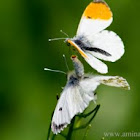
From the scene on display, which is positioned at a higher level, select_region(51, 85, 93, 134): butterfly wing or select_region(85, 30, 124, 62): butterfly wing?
select_region(85, 30, 124, 62): butterfly wing

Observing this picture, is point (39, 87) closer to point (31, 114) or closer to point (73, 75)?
point (31, 114)

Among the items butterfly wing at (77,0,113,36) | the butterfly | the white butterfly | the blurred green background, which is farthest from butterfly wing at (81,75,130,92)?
the blurred green background

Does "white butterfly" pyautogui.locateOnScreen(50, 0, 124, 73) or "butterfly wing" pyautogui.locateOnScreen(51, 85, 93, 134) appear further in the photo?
"white butterfly" pyautogui.locateOnScreen(50, 0, 124, 73)

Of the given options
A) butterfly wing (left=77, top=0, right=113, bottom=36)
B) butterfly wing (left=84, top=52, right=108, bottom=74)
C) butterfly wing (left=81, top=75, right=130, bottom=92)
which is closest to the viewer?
butterfly wing (left=81, top=75, right=130, bottom=92)

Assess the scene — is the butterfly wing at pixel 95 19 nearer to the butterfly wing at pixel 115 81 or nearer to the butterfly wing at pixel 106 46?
the butterfly wing at pixel 106 46

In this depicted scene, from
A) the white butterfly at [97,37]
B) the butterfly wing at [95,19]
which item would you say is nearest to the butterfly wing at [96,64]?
the white butterfly at [97,37]

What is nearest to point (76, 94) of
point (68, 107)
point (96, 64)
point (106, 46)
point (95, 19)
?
point (68, 107)

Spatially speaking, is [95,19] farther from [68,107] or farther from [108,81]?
[68,107]

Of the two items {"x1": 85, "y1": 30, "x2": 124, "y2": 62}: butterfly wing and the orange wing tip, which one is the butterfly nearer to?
{"x1": 85, "y1": 30, "x2": 124, "y2": 62}: butterfly wing
